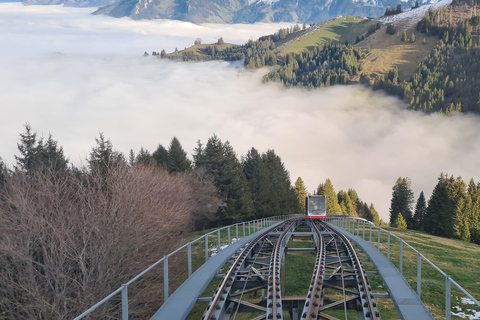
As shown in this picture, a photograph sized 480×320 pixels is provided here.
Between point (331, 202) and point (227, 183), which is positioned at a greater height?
point (227, 183)

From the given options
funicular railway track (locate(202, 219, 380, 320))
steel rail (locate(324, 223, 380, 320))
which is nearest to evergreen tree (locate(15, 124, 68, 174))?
funicular railway track (locate(202, 219, 380, 320))

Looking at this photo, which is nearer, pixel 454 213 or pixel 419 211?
pixel 454 213

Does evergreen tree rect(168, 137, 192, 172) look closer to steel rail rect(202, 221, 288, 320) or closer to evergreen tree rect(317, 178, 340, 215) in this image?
steel rail rect(202, 221, 288, 320)

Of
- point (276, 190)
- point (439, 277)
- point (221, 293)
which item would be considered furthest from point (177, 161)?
point (221, 293)

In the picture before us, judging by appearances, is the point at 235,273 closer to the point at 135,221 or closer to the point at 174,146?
the point at 135,221

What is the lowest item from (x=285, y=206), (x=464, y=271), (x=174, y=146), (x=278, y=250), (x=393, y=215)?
(x=393, y=215)

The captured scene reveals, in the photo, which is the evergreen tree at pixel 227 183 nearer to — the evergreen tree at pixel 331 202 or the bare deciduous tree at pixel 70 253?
the bare deciduous tree at pixel 70 253

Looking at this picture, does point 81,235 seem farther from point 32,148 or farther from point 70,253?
point 32,148

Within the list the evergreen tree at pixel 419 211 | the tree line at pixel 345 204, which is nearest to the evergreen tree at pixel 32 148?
the tree line at pixel 345 204

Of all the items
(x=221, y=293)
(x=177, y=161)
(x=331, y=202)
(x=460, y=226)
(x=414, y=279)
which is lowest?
(x=331, y=202)

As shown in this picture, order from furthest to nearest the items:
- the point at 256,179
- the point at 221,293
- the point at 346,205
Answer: the point at 346,205 < the point at 256,179 < the point at 221,293

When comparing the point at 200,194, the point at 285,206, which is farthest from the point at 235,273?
the point at 285,206
